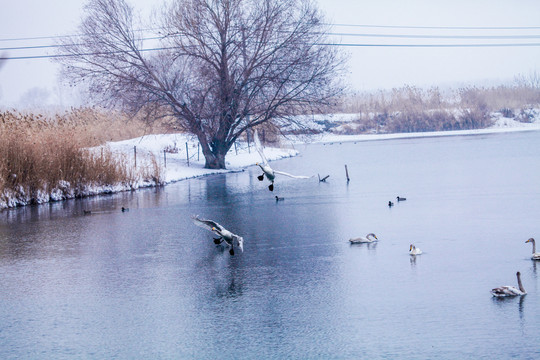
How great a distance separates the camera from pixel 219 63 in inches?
1454

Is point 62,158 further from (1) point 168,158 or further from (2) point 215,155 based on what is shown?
(1) point 168,158

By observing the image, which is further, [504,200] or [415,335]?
[504,200]

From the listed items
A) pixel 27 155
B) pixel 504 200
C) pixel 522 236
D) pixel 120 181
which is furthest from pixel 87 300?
pixel 120 181

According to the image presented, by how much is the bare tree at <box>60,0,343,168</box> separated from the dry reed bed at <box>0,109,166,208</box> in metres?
6.53

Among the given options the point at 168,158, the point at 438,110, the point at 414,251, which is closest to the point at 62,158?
the point at 168,158

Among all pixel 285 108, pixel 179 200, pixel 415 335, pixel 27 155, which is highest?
pixel 285 108

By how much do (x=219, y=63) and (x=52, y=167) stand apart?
13.4m

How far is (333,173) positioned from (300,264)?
20.6m

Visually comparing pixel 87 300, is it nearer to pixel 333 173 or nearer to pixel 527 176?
pixel 527 176

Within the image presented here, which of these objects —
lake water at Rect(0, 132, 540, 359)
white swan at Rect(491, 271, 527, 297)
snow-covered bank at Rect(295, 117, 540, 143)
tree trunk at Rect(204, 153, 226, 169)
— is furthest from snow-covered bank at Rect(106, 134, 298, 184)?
white swan at Rect(491, 271, 527, 297)

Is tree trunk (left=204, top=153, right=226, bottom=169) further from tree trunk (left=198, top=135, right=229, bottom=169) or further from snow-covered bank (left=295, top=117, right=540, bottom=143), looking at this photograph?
snow-covered bank (left=295, top=117, right=540, bottom=143)

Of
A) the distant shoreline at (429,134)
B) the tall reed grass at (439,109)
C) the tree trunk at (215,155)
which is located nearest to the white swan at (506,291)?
the tree trunk at (215,155)

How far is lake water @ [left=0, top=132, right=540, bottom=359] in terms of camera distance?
8234 millimetres

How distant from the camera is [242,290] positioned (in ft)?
35.3
